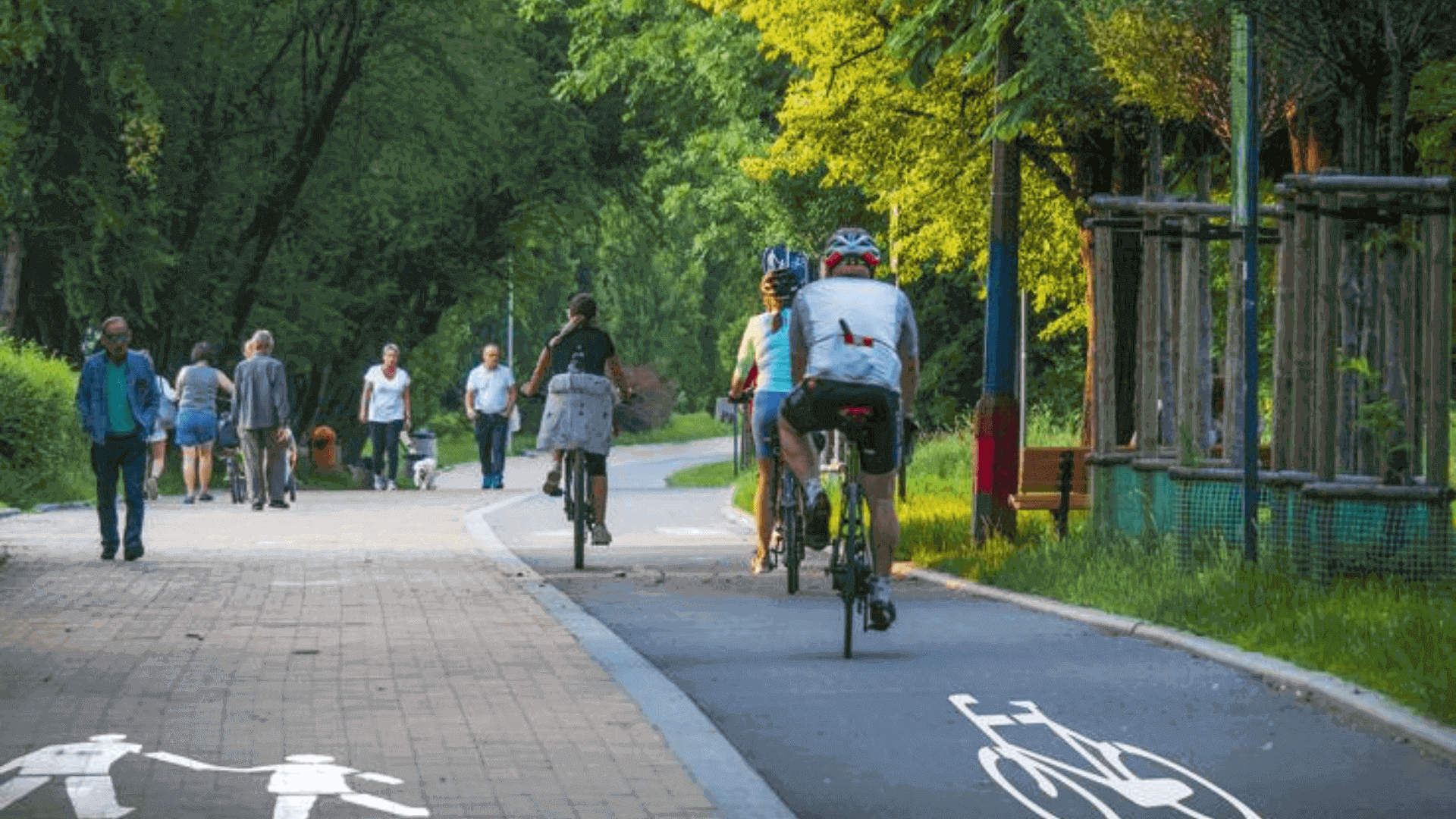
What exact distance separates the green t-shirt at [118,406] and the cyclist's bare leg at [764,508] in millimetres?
5055

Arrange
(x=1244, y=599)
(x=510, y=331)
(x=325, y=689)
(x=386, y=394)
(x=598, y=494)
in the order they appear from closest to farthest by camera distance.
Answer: (x=325, y=689) < (x=1244, y=599) < (x=598, y=494) < (x=386, y=394) < (x=510, y=331)

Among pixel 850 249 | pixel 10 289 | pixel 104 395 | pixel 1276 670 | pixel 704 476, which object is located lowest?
pixel 704 476

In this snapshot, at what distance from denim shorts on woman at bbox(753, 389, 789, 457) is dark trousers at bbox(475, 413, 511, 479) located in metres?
19.6

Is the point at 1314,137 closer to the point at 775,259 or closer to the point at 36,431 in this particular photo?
the point at 775,259

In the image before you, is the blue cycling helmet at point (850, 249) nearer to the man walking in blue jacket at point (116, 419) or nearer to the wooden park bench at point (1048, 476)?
the wooden park bench at point (1048, 476)

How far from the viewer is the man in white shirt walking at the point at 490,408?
34625mm

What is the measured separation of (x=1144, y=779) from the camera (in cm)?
858

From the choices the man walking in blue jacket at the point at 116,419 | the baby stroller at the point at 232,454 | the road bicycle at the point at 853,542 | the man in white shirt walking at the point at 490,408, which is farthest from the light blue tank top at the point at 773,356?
the man in white shirt walking at the point at 490,408

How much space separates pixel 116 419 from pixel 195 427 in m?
11.4

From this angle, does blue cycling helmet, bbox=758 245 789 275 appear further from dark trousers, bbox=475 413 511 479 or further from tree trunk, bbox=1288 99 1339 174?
tree trunk, bbox=1288 99 1339 174

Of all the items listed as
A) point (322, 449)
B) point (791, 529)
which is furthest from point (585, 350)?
point (322, 449)

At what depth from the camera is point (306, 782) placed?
8.36 m

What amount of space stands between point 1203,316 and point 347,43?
78.8ft

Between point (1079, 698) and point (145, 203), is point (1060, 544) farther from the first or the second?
point (145, 203)
